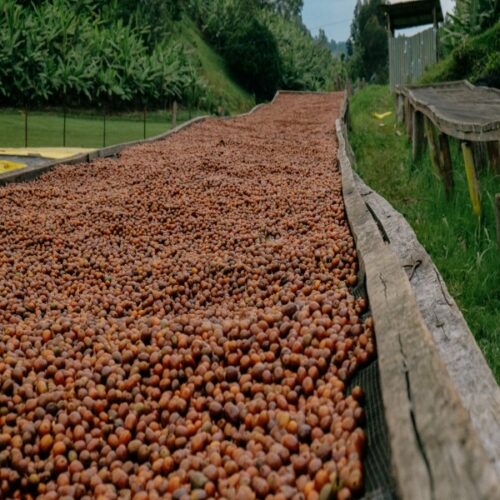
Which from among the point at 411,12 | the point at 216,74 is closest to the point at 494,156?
the point at 411,12

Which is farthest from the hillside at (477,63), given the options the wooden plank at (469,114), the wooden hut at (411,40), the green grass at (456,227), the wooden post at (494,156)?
the wooden post at (494,156)

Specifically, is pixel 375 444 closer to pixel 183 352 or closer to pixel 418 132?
pixel 183 352

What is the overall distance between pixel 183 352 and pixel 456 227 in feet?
8.85

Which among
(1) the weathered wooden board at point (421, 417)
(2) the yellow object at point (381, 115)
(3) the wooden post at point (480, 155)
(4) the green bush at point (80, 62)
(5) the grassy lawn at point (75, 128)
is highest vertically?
(4) the green bush at point (80, 62)

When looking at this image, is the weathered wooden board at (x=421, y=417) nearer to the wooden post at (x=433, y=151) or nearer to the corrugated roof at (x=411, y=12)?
the wooden post at (x=433, y=151)

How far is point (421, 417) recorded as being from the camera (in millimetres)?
1288

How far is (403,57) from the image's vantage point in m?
14.3

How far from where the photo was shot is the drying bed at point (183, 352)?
164 cm

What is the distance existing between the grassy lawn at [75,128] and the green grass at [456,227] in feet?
17.7

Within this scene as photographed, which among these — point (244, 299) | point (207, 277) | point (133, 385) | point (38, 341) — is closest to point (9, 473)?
point (133, 385)

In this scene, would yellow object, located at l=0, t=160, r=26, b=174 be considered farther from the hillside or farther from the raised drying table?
the hillside

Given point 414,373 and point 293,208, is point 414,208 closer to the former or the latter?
point 293,208

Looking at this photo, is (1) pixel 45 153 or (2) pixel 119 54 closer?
(1) pixel 45 153

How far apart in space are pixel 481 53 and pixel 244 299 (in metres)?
8.27
